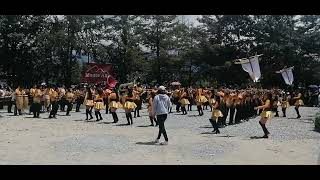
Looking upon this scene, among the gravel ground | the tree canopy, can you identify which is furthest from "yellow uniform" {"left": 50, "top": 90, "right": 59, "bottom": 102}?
the tree canopy

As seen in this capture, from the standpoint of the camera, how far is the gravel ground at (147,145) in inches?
450

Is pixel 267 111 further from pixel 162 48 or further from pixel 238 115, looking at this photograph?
pixel 162 48

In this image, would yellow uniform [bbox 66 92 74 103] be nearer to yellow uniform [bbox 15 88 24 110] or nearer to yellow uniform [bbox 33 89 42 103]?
yellow uniform [bbox 33 89 42 103]

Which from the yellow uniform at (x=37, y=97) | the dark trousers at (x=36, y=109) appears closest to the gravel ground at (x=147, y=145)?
the dark trousers at (x=36, y=109)

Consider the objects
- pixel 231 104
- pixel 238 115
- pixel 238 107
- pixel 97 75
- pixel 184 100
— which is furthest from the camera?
pixel 184 100

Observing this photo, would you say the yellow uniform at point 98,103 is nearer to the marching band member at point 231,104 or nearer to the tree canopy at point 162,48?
the marching band member at point 231,104

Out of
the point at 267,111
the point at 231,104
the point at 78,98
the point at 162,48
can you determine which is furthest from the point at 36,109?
the point at 162,48

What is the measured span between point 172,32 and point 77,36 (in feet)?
33.6

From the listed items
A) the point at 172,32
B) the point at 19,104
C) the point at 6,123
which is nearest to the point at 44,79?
the point at 172,32

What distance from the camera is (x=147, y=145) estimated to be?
13828 mm

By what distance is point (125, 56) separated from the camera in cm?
A: 4641

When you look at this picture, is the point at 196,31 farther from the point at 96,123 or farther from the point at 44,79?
the point at 96,123

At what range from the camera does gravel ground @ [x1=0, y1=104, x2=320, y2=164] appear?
37.5ft

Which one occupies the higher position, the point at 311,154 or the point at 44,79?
the point at 44,79
